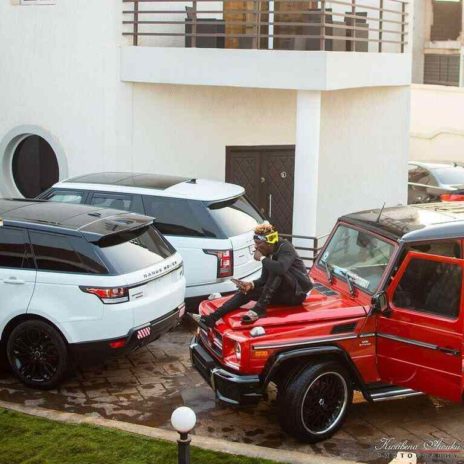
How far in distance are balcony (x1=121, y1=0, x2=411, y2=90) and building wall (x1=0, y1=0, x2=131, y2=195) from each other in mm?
371

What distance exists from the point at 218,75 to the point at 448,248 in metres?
6.52

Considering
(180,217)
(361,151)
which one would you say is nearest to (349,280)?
(180,217)

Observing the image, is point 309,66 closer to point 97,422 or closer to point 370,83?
point 370,83

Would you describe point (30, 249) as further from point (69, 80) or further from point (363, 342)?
point (69, 80)

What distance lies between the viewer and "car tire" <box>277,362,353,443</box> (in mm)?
8008

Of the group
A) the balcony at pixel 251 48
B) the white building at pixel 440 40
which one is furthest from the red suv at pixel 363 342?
the white building at pixel 440 40

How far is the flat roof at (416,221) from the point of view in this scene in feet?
28.1

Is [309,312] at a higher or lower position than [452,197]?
lower

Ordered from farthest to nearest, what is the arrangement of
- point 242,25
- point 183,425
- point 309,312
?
point 242,25
point 309,312
point 183,425

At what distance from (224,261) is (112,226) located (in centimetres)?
201

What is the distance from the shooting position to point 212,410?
29.3 ft

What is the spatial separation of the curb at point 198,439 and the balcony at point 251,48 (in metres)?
6.72

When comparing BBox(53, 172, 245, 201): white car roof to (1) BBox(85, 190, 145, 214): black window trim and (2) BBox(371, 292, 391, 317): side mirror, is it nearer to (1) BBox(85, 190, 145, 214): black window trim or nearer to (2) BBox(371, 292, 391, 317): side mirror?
(1) BBox(85, 190, 145, 214): black window trim

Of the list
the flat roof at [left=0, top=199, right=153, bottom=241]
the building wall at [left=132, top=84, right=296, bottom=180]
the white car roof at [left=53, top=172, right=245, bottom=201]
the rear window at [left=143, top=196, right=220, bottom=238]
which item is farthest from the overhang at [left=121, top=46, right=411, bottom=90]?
the flat roof at [left=0, top=199, right=153, bottom=241]
